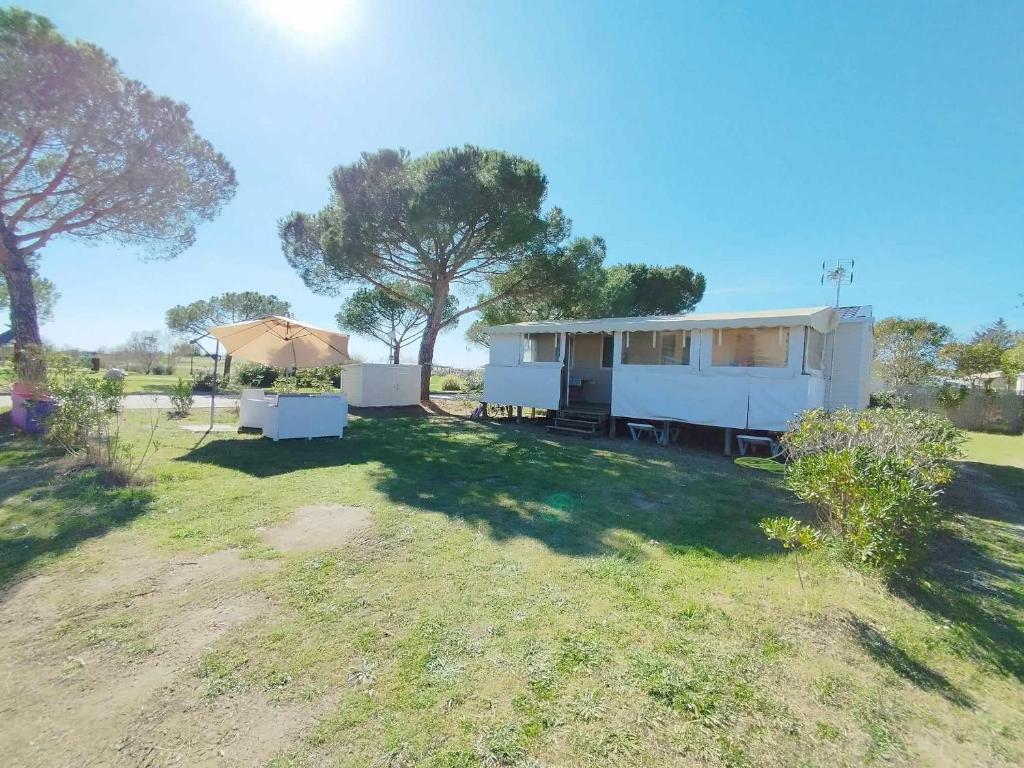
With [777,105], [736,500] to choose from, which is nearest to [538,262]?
[777,105]

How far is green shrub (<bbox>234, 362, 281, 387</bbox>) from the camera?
19094 millimetres

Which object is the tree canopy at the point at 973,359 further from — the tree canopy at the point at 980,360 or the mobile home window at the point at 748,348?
the mobile home window at the point at 748,348

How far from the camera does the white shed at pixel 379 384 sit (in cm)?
1364

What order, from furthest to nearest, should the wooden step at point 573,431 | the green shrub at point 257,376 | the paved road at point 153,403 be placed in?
1. the green shrub at point 257,376
2. the paved road at point 153,403
3. the wooden step at point 573,431

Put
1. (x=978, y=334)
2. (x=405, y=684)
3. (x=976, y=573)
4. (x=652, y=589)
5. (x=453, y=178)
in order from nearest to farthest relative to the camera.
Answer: (x=405, y=684) → (x=652, y=589) → (x=976, y=573) → (x=453, y=178) → (x=978, y=334)

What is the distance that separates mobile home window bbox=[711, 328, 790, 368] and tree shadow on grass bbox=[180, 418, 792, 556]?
225 centimetres

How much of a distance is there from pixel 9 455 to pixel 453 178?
10689mm

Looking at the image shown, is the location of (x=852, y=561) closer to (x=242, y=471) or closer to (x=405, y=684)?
(x=405, y=684)

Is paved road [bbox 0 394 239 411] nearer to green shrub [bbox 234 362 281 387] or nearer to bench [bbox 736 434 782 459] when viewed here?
green shrub [bbox 234 362 281 387]

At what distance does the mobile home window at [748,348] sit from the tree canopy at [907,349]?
45.5 ft

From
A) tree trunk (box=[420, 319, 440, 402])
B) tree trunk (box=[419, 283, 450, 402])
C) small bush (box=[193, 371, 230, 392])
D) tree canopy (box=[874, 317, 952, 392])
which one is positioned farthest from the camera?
tree canopy (box=[874, 317, 952, 392])

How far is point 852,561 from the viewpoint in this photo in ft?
10.7

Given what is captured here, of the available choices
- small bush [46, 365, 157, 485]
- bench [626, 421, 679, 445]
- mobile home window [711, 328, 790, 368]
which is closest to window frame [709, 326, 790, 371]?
mobile home window [711, 328, 790, 368]

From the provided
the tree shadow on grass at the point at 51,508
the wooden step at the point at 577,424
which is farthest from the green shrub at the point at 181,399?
the wooden step at the point at 577,424
